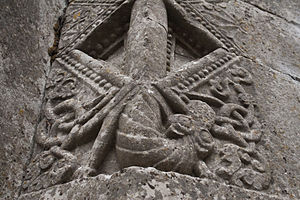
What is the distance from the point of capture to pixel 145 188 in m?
1.19

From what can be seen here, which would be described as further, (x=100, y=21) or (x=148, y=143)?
(x=100, y=21)

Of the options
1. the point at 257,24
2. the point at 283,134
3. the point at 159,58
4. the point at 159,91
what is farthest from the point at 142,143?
the point at 257,24

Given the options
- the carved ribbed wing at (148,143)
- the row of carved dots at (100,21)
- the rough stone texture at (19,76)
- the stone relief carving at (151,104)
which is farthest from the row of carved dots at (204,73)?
the rough stone texture at (19,76)

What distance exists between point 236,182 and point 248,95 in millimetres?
596

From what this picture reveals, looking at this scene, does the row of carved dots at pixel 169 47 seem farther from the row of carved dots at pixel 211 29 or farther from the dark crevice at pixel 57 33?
the dark crevice at pixel 57 33

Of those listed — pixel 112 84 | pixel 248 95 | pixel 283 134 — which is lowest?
pixel 283 134

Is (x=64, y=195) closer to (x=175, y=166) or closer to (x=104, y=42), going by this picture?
(x=175, y=166)

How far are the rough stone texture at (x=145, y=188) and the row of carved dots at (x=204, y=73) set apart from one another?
512 millimetres

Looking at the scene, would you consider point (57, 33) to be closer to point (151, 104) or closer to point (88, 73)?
point (88, 73)

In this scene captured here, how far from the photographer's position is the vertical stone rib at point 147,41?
1596 mm

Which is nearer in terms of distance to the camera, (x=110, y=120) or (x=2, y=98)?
(x=110, y=120)

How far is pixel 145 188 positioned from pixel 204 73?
0.81 meters

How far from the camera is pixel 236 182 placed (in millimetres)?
1410

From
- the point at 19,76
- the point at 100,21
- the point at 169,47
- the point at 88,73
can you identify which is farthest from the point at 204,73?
the point at 19,76
